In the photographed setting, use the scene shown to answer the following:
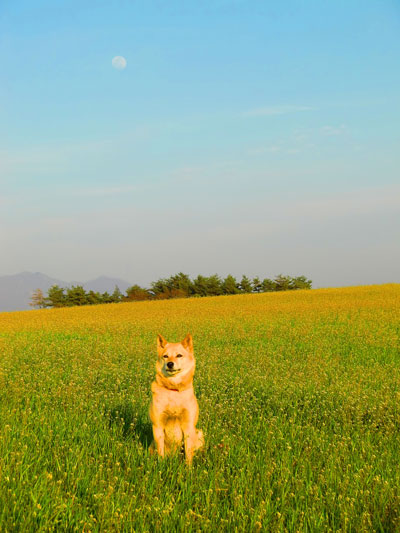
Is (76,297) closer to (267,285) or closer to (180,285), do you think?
(180,285)

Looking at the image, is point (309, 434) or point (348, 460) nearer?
point (348, 460)

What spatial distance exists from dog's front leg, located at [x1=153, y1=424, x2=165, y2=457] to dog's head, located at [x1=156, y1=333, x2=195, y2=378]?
673 millimetres

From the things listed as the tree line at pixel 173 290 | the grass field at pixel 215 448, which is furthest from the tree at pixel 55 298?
the grass field at pixel 215 448

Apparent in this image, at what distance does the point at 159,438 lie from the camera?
16.0ft

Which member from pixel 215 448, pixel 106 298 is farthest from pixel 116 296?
pixel 215 448

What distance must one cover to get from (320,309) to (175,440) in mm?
27017

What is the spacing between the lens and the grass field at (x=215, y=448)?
13.9 ft

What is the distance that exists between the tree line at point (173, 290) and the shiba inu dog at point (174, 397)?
47.1 m

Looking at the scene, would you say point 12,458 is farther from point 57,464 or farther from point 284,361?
point 284,361

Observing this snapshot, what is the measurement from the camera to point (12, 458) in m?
5.00

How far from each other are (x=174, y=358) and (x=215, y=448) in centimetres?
205

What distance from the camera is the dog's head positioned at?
446 centimetres

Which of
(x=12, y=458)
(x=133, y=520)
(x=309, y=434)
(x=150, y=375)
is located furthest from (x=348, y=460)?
(x=150, y=375)

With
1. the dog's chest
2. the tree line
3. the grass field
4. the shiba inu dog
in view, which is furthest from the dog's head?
the tree line
